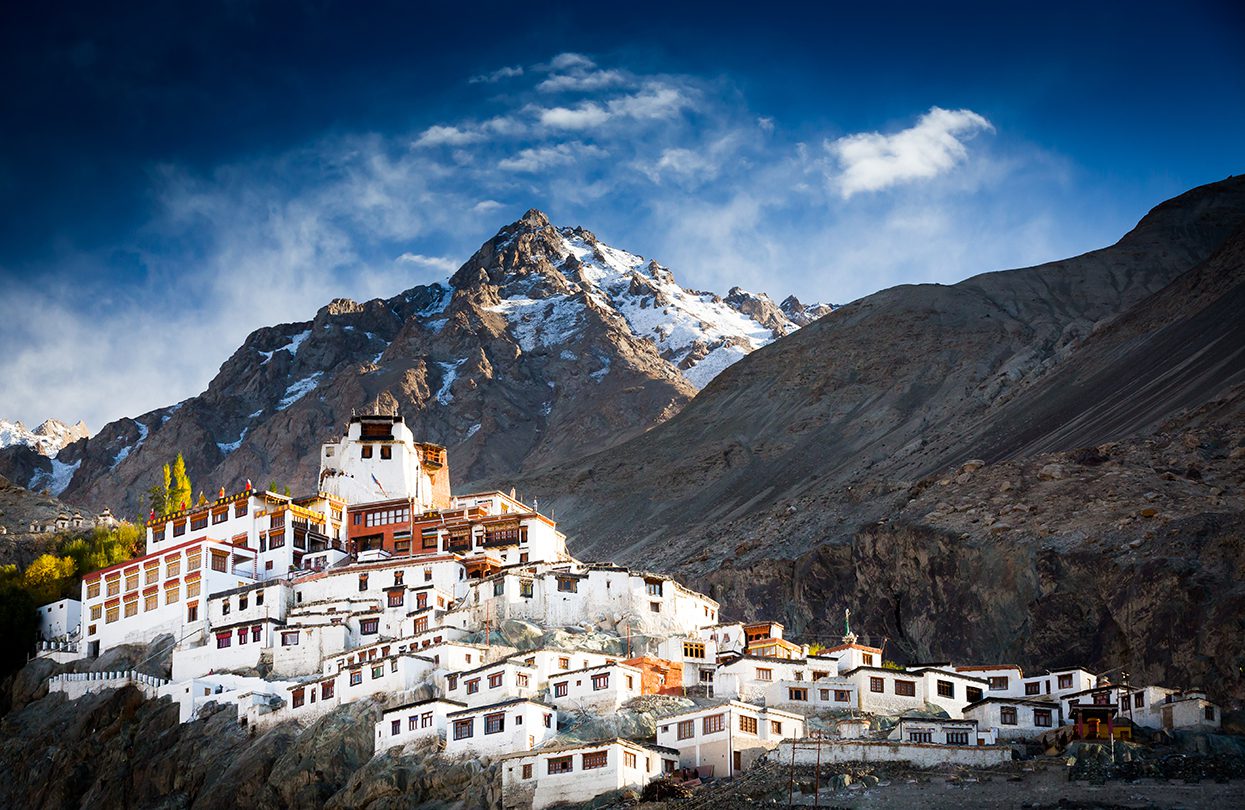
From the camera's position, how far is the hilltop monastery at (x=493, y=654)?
62312 millimetres

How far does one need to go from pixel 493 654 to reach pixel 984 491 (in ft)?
150

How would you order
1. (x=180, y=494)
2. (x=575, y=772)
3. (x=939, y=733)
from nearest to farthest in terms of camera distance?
1. (x=575, y=772)
2. (x=939, y=733)
3. (x=180, y=494)

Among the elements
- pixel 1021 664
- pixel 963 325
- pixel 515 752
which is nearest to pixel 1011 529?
pixel 1021 664

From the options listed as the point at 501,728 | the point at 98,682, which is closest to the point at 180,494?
the point at 98,682

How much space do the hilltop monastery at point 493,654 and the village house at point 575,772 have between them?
0.08 m

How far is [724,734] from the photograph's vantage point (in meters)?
61.8

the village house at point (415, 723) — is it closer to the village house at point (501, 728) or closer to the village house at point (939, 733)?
the village house at point (501, 728)

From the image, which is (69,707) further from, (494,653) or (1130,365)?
(1130,365)

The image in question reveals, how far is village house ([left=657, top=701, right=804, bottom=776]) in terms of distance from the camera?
6147 cm

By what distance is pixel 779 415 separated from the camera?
186375mm

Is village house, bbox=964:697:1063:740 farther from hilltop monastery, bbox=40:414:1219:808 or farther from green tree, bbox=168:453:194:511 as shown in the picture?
green tree, bbox=168:453:194:511

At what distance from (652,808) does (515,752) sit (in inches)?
308

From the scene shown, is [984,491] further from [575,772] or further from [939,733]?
[575,772]

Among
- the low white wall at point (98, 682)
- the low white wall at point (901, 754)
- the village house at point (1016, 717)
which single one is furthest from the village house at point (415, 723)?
the village house at point (1016, 717)
